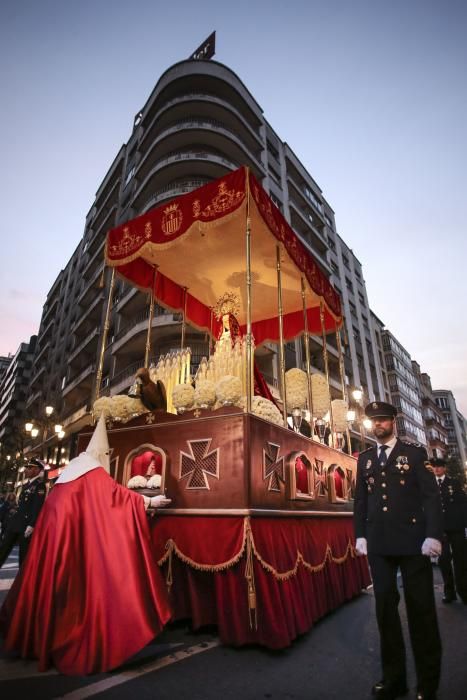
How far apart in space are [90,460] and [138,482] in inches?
30.6

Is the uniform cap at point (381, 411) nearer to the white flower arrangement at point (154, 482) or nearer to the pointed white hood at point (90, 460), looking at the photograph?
the white flower arrangement at point (154, 482)

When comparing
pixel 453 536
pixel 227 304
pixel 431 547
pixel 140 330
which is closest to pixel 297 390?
pixel 227 304

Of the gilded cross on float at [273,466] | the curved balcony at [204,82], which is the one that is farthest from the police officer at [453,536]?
the curved balcony at [204,82]

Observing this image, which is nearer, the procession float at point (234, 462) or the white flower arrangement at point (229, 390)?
the procession float at point (234, 462)

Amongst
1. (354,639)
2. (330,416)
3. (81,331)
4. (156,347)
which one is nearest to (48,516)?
(354,639)

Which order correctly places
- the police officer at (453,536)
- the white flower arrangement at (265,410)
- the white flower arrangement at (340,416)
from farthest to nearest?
the white flower arrangement at (340,416) < the police officer at (453,536) < the white flower arrangement at (265,410)

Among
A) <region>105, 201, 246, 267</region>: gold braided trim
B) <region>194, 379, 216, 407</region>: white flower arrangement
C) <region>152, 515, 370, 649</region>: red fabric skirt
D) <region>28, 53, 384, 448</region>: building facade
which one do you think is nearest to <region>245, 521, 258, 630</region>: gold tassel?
<region>152, 515, 370, 649</region>: red fabric skirt

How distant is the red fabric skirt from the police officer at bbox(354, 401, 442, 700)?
35.1 inches

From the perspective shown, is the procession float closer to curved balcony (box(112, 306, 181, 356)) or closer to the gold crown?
the gold crown

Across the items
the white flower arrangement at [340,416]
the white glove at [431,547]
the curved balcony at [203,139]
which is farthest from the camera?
the curved balcony at [203,139]

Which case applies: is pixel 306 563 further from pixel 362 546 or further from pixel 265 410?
pixel 265 410

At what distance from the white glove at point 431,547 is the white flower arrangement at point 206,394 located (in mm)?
2255

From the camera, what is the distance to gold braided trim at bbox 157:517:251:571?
3027 mm

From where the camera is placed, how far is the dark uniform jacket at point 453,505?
207 inches
